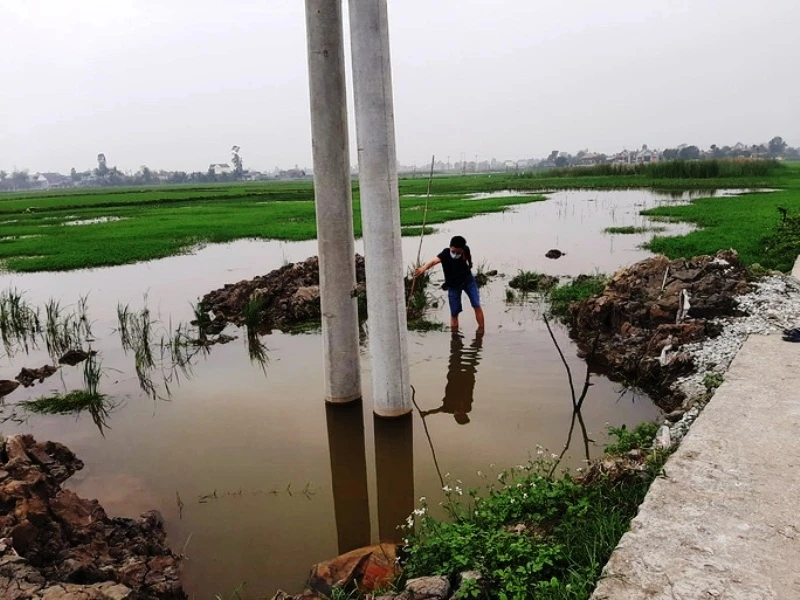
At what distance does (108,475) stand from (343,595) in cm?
289

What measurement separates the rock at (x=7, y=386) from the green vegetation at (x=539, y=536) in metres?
5.91

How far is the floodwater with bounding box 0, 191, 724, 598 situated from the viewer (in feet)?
13.6

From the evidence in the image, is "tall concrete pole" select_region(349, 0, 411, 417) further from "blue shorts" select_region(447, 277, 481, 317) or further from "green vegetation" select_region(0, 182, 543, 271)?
"green vegetation" select_region(0, 182, 543, 271)

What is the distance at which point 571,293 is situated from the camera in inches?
391

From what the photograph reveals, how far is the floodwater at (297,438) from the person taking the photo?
4152 millimetres

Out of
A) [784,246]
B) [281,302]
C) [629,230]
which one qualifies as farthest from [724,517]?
[629,230]

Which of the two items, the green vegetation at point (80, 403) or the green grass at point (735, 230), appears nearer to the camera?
the green vegetation at point (80, 403)

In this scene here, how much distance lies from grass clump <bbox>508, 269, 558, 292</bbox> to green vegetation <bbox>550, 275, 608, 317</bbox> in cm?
40

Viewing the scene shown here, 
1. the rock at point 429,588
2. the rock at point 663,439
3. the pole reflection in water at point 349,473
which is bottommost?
the pole reflection in water at point 349,473

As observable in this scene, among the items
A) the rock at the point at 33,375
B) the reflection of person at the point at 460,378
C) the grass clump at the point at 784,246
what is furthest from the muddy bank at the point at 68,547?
the grass clump at the point at 784,246

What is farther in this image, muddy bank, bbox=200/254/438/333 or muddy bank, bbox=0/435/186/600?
muddy bank, bbox=200/254/438/333

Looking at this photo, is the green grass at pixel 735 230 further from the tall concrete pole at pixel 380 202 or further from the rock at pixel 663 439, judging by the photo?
the tall concrete pole at pixel 380 202

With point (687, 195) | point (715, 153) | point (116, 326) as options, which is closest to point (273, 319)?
point (116, 326)

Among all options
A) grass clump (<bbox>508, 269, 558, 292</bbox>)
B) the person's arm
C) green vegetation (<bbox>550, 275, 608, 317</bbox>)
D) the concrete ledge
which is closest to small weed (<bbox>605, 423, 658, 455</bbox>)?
the concrete ledge
